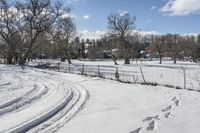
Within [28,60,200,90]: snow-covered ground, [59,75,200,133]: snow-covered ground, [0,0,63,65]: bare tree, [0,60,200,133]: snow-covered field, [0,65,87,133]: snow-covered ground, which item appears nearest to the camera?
[59,75,200,133]: snow-covered ground

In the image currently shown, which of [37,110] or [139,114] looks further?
[37,110]

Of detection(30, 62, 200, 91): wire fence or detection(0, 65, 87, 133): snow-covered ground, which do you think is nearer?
detection(0, 65, 87, 133): snow-covered ground

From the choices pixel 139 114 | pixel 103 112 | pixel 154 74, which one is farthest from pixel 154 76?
pixel 139 114

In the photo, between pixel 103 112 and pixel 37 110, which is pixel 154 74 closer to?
pixel 103 112

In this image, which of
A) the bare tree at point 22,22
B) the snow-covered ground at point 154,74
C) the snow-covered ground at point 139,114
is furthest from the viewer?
the bare tree at point 22,22

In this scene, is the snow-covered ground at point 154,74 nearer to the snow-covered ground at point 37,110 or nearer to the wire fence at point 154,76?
the wire fence at point 154,76

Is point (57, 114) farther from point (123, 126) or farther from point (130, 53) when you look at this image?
point (130, 53)

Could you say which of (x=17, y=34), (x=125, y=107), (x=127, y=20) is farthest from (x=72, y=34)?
(x=125, y=107)

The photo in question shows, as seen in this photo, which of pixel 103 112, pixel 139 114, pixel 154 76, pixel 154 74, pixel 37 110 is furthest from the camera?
pixel 154 74

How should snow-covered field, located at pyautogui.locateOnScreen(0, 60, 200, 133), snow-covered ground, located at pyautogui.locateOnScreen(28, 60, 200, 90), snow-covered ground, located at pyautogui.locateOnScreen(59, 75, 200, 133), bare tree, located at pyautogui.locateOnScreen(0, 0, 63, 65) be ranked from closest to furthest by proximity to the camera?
snow-covered ground, located at pyautogui.locateOnScreen(59, 75, 200, 133) → snow-covered field, located at pyautogui.locateOnScreen(0, 60, 200, 133) → snow-covered ground, located at pyautogui.locateOnScreen(28, 60, 200, 90) → bare tree, located at pyautogui.locateOnScreen(0, 0, 63, 65)

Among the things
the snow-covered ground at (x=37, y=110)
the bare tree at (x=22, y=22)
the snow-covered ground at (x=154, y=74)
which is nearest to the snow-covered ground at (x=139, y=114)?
the snow-covered ground at (x=37, y=110)

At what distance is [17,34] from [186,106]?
136 feet

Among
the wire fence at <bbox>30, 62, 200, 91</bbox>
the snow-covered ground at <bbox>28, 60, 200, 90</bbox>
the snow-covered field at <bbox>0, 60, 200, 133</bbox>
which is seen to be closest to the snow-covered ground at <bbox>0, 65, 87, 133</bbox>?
the snow-covered field at <bbox>0, 60, 200, 133</bbox>

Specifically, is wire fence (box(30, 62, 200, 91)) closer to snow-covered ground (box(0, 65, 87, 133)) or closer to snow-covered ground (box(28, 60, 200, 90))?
snow-covered ground (box(28, 60, 200, 90))
